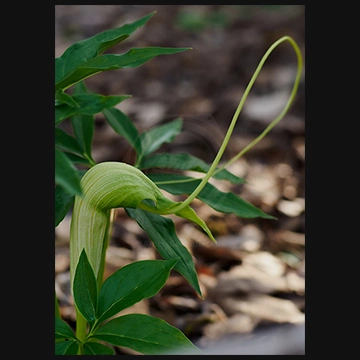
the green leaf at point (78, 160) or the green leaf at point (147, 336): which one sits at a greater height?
the green leaf at point (78, 160)

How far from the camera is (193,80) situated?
2057mm

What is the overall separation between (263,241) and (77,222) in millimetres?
766

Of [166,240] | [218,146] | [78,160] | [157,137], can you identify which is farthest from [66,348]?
[218,146]

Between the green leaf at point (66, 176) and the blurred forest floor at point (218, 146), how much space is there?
56 centimetres

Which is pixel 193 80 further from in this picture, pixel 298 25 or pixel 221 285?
pixel 221 285

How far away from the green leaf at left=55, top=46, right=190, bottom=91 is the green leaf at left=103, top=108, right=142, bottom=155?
264mm

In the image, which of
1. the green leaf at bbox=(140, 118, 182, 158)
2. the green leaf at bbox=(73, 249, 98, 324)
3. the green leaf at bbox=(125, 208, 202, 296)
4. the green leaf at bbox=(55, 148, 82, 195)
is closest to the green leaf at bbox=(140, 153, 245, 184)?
the green leaf at bbox=(140, 118, 182, 158)

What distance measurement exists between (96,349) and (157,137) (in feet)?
1.24

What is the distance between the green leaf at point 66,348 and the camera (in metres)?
0.56

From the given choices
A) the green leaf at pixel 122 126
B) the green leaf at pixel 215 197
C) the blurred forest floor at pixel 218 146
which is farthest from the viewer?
the blurred forest floor at pixel 218 146

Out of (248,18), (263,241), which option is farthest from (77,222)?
(248,18)

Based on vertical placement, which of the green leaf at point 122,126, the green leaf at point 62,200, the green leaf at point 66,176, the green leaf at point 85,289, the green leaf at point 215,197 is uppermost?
the green leaf at point 122,126

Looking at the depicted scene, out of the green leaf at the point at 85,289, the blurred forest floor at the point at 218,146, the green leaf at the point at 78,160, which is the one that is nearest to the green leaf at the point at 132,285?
the green leaf at the point at 85,289

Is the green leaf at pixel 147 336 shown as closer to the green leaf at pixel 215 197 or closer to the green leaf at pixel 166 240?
the green leaf at pixel 166 240
